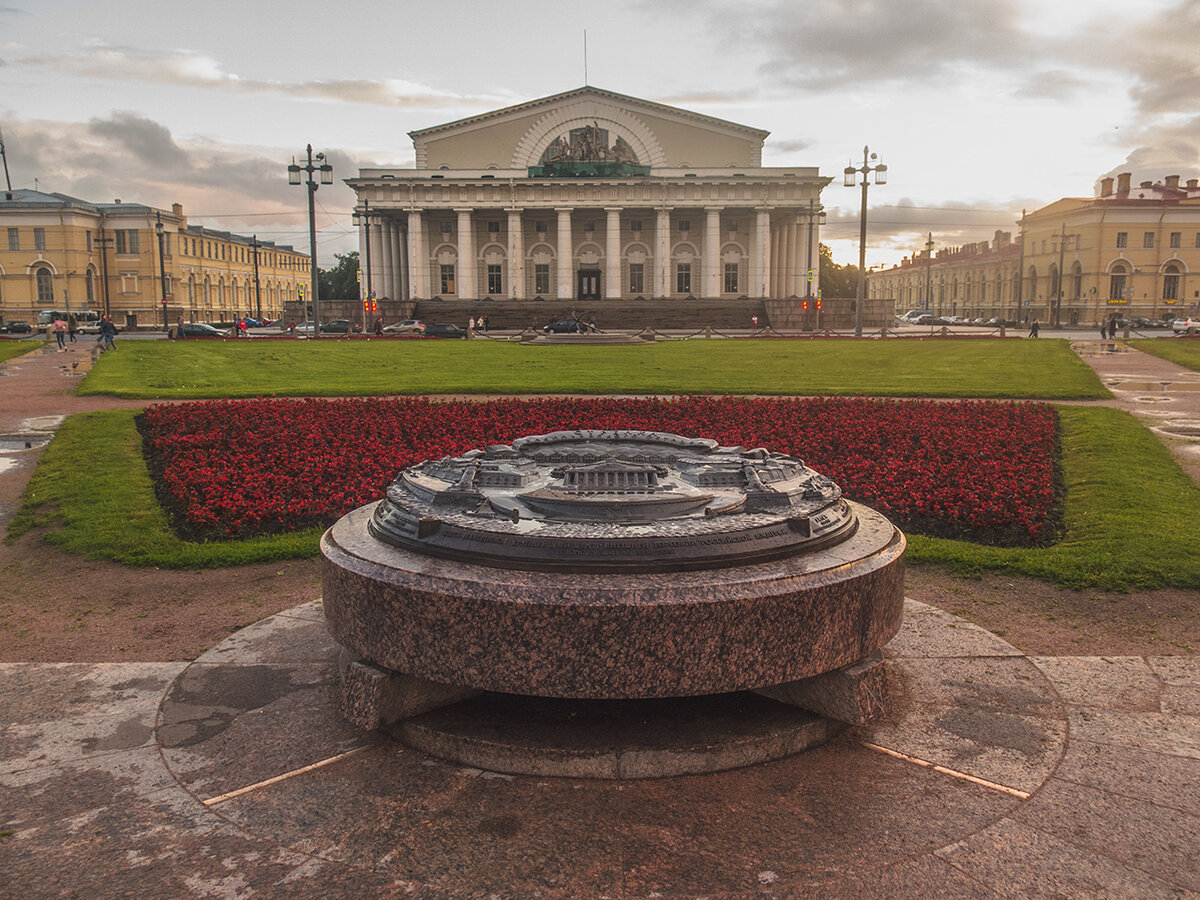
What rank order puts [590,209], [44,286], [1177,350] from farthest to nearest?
[44,286] < [590,209] < [1177,350]

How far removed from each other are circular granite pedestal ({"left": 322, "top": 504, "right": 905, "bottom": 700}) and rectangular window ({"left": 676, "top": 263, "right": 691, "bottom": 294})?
72554 millimetres

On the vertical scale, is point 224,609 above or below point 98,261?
below

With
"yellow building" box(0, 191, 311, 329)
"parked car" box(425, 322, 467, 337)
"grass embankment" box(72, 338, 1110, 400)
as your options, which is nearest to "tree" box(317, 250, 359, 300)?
"yellow building" box(0, 191, 311, 329)

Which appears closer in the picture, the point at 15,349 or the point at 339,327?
the point at 15,349

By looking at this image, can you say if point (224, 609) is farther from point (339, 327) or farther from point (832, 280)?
point (832, 280)

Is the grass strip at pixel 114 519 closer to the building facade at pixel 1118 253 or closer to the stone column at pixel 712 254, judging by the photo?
the stone column at pixel 712 254

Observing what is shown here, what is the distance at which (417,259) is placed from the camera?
233 ft

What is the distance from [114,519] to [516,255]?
66.3m

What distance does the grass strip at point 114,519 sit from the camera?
7.48m

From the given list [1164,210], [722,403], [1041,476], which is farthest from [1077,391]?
[1164,210]

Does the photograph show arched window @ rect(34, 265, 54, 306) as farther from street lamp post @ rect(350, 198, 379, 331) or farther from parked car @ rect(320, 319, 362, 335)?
parked car @ rect(320, 319, 362, 335)

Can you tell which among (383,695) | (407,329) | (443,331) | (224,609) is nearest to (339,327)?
(407,329)

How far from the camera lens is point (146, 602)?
21.1ft

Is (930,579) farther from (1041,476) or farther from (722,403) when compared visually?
(722,403)
